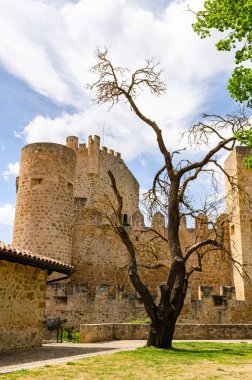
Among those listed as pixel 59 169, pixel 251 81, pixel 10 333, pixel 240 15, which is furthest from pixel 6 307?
pixel 59 169

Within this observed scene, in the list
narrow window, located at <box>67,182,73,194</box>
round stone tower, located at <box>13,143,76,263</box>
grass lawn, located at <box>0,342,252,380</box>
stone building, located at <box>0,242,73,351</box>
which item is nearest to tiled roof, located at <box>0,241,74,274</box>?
stone building, located at <box>0,242,73,351</box>

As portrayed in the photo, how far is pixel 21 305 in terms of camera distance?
416 inches

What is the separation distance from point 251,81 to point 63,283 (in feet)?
39.3

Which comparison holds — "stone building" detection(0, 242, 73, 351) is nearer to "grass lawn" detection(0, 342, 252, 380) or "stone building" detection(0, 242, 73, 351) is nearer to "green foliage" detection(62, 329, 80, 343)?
"grass lawn" detection(0, 342, 252, 380)

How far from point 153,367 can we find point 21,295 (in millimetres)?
4497

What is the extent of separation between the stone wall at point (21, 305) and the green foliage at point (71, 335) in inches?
169

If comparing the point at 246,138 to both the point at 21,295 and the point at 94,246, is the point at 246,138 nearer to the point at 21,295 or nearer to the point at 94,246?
the point at 21,295

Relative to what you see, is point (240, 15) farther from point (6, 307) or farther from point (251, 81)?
point (6, 307)

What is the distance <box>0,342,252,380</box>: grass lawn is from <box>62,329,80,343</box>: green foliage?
6.55 metres

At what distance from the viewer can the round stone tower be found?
741 inches

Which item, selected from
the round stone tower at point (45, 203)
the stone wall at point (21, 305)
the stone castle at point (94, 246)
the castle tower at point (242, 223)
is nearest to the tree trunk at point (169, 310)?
the stone wall at point (21, 305)

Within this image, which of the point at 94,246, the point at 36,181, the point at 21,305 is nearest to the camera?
the point at 21,305

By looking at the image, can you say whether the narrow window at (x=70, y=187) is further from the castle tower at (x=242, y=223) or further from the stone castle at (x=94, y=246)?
the castle tower at (x=242, y=223)

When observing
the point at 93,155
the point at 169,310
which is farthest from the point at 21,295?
the point at 93,155
